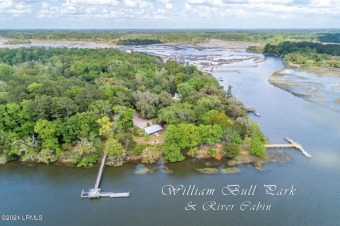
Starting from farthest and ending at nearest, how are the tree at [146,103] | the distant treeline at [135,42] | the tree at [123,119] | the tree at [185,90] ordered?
the distant treeline at [135,42]
the tree at [185,90]
the tree at [146,103]
the tree at [123,119]

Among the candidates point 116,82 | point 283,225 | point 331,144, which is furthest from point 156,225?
point 116,82

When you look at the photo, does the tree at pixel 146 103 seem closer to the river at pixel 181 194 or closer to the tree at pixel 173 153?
the tree at pixel 173 153

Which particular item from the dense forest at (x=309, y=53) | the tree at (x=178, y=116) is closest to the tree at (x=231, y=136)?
the tree at (x=178, y=116)

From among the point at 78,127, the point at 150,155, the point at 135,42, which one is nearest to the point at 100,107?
the point at 78,127

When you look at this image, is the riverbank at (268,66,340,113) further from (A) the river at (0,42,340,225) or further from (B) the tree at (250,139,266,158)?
(B) the tree at (250,139,266,158)

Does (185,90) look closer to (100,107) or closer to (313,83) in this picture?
(100,107)

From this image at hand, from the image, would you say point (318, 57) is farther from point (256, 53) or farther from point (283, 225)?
point (283, 225)
